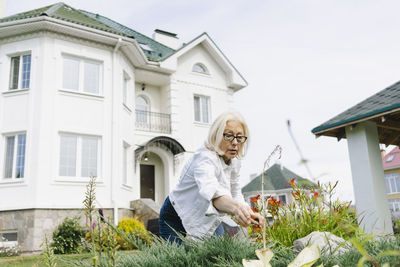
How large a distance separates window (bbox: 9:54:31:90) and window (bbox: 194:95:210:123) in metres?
7.67

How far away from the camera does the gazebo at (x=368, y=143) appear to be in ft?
24.3

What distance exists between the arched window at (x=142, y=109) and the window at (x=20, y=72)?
488 centimetres

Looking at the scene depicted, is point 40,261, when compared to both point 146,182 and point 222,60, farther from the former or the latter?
point 222,60

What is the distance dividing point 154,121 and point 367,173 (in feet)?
35.1

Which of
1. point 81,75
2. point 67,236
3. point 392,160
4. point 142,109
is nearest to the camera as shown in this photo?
point 67,236

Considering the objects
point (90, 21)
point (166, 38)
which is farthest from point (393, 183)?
point (90, 21)

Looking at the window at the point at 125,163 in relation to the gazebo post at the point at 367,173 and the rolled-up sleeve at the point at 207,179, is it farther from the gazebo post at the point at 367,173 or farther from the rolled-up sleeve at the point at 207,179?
the rolled-up sleeve at the point at 207,179

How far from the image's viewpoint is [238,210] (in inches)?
66.8

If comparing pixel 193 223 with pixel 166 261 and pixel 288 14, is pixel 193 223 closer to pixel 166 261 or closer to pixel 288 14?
pixel 166 261

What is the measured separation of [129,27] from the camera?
2044 cm

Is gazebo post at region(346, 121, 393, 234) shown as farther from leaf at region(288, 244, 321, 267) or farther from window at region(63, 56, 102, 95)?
window at region(63, 56, 102, 95)

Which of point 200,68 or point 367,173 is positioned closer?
point 367,173

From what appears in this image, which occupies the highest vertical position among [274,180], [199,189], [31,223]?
[274,180]

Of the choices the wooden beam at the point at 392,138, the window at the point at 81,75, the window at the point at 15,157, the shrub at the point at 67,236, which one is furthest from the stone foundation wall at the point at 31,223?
the wooden beam at the point at 392,138
